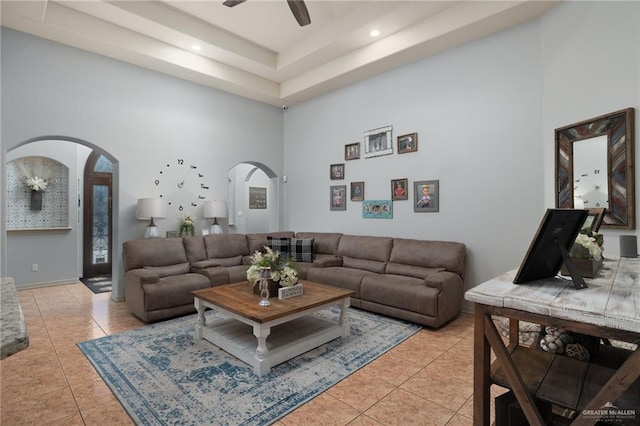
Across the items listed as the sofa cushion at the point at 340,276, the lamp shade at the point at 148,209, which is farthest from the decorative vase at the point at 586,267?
the lamp shade at the point at 148,209

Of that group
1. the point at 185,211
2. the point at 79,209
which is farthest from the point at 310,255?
the point at 79,209

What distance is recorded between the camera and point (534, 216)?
11.9ft

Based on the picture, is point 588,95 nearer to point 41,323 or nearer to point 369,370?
point 369,370

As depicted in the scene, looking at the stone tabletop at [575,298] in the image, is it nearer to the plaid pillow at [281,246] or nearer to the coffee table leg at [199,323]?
the coffee table leg at [199,323]

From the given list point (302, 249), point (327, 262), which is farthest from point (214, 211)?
point (327, 262)

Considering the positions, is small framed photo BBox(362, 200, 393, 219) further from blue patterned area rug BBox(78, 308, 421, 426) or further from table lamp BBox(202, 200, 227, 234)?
table lamp BBox(202, 200, 227, 234)

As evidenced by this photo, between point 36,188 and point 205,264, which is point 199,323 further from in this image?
point 36,188

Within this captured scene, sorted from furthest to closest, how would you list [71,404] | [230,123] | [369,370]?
[230,123], [369,370], [71,404]

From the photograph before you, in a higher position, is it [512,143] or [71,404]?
[512,143]

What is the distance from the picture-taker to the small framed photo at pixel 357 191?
17.7ft

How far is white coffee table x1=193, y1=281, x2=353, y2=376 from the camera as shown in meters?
2.57

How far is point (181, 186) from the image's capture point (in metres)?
5.31

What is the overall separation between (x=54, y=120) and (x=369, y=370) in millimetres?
4911

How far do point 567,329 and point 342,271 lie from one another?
349 cm
